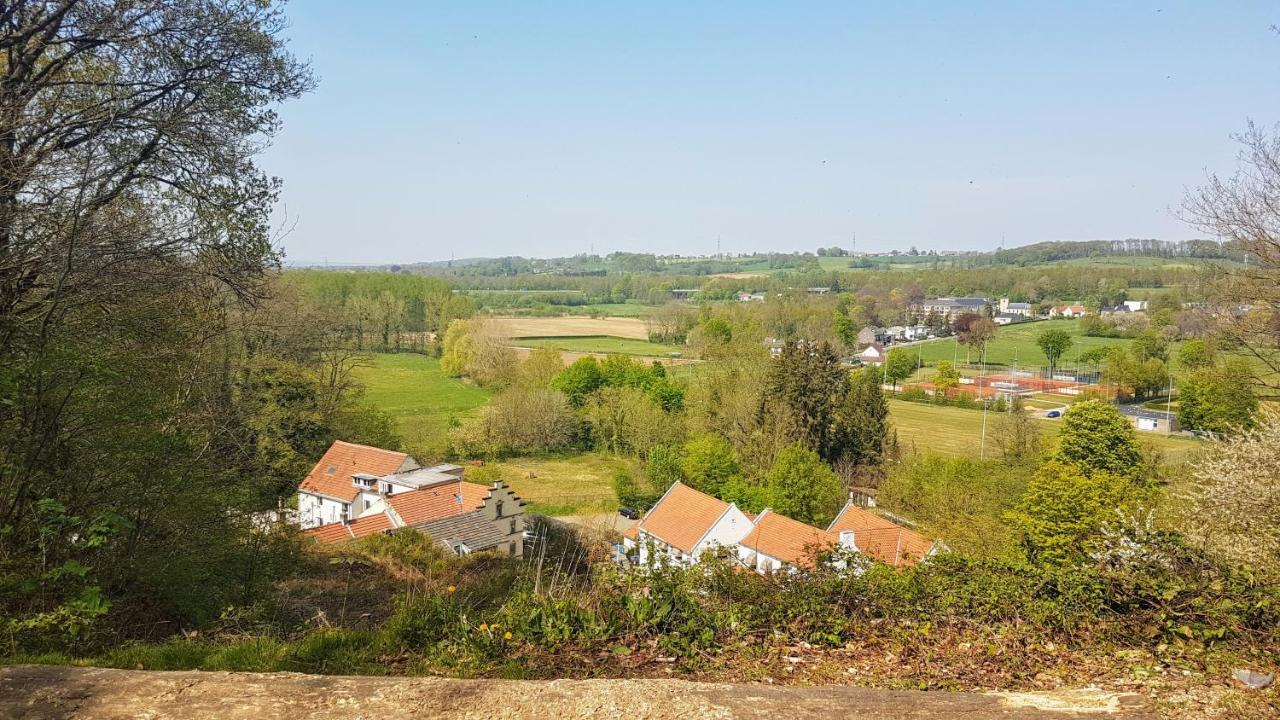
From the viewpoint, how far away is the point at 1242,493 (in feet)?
35.0

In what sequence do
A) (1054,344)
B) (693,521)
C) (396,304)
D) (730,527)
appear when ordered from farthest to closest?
(396,304), (1054,344), (693,521), (730,527)

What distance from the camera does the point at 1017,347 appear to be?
246ft

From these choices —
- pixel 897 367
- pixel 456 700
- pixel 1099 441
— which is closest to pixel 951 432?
pixel 1099 441

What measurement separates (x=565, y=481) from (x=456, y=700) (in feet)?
109

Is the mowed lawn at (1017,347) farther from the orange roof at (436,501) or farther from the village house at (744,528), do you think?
the orange roof at (436,501)

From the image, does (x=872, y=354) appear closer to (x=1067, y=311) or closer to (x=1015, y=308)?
(x=1067, y=311)

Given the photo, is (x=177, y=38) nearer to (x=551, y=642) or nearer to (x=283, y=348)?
(x=551, y=642)

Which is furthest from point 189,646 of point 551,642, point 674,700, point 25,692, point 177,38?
point 177,38

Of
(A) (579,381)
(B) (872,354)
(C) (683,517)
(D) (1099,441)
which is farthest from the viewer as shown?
(B) (872,354)

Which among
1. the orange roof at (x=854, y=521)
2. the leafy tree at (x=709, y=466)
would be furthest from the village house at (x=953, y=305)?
the orange roof at (x=854, y=521)

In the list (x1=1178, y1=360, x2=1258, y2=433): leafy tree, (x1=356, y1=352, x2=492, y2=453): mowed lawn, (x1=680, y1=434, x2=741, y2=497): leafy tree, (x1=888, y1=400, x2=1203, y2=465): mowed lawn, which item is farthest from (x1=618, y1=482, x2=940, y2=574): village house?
(x1=888, y1=400, x2=1203, y2=465): mowed lawn

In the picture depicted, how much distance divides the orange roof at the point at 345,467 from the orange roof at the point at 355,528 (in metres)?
5.07

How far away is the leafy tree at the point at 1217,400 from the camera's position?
43.3 ft

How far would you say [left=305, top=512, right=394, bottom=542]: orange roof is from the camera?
15562mm
